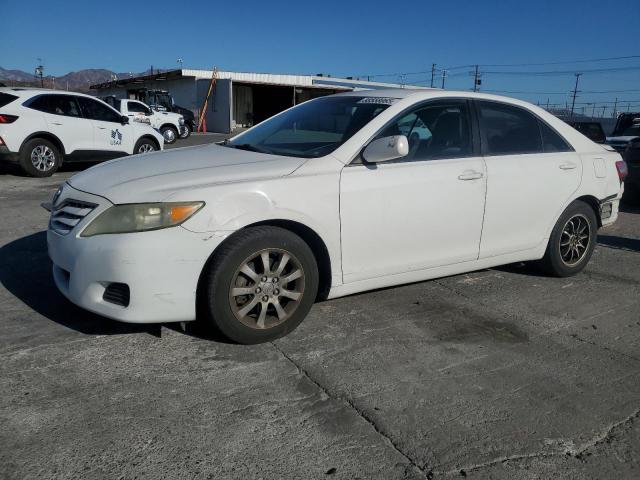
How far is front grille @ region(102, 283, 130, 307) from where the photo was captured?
10.2 feet

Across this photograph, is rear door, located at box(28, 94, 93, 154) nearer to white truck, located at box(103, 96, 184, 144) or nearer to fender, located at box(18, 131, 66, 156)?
fender, located at box(18, 131, 66, 156)

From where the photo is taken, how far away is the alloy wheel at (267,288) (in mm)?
3279

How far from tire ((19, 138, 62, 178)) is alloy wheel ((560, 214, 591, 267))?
9.24 meters

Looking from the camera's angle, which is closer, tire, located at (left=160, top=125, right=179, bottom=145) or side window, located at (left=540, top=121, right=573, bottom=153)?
side window, located at (left=540, top=121, right=573, bottom=153)

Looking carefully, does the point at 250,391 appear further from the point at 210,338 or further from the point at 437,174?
the point at 437,174

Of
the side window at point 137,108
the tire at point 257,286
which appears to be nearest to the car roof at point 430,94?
the tire at point 257,286

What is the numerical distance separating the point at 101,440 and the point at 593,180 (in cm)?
442

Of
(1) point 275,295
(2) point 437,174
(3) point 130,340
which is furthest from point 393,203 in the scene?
(3) point 130,340

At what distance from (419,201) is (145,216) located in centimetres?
182

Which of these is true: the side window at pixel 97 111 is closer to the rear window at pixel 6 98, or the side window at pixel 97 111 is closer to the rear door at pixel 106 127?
the rear door at pixel 106 127

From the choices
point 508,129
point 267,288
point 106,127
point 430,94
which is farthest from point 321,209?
point 106,127

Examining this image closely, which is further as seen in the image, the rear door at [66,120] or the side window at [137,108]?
the side window at [137,108]

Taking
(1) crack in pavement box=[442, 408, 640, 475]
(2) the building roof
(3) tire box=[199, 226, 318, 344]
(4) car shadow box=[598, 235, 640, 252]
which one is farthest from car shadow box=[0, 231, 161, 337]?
(2) the building roof

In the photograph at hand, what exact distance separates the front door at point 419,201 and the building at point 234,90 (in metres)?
28.5
